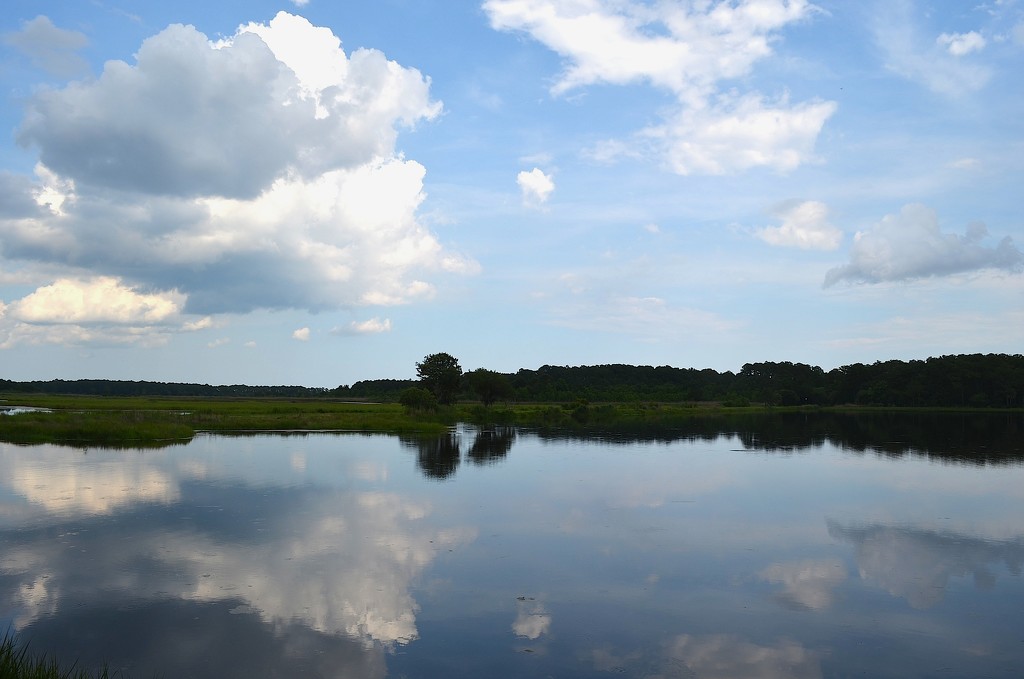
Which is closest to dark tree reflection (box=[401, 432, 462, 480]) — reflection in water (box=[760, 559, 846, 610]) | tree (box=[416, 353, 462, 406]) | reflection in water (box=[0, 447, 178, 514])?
reflection in water (box=[0, 447, 178, 514])

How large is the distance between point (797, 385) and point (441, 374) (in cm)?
10858

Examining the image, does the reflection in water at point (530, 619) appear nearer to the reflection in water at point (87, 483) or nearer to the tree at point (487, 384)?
the reflection in water at point (87, 483)

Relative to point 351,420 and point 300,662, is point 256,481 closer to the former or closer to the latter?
point 300,662

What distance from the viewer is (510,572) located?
50.0 ft

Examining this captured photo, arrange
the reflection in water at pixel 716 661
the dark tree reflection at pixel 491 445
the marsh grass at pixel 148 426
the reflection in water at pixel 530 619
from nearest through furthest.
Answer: the reflection in water at pixel 716 661 → the reflection in water at pixel 530 619 → the dark tree reflection at pixel 491 445 → the marsh grass at pixel 148 426

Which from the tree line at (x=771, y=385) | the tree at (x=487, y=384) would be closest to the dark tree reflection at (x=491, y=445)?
the tree line at (x=771, y=385)

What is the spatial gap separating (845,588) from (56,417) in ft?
162

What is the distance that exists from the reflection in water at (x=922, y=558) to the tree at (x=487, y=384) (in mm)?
82719

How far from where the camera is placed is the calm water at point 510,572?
34.8 feet

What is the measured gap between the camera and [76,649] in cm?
1056

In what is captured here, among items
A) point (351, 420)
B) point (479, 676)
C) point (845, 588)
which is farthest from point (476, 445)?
point (479, 676)

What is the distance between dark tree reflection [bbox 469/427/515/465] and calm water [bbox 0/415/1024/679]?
7.10m

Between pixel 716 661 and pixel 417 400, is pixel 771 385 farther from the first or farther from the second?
pixel 716 661

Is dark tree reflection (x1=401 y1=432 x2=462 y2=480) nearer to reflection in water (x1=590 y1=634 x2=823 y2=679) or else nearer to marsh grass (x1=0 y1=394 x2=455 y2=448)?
marsh grass (x1=0 y1=394 x2=455 y2=448)
